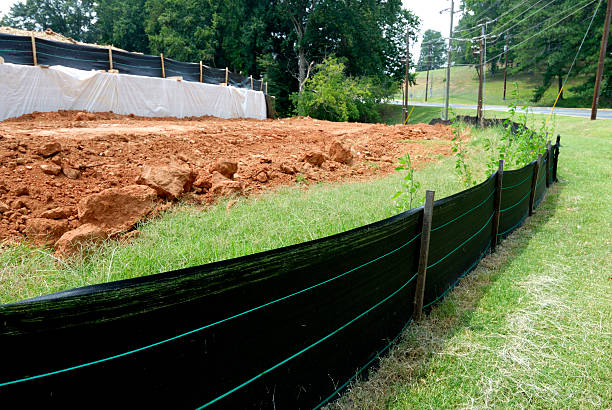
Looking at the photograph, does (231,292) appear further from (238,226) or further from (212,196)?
(212,196)

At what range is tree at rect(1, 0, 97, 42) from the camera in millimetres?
45906

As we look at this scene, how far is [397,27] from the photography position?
39.6 m

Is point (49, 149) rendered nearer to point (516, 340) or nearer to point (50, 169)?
point (50, 169)

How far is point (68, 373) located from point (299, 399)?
1.18m

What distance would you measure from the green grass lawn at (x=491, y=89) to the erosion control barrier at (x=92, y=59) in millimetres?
30749

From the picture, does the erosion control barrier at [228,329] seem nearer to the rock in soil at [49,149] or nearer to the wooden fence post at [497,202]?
the wooden fence post at [497,202]

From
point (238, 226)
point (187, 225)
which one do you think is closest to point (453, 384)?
point (238, 226)

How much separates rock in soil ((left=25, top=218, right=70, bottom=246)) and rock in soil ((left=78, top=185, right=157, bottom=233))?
250 mm

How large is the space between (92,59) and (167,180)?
426 inches

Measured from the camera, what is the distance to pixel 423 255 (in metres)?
3.06

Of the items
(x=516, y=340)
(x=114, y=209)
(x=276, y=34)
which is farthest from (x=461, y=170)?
(x=276, y=34)

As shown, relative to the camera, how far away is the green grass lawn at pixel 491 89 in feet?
145

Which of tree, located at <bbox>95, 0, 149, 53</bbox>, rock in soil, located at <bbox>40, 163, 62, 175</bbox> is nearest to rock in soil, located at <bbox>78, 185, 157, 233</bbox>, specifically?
rock in soil, located at <bbox>40, 163, 62, 175</bbox>

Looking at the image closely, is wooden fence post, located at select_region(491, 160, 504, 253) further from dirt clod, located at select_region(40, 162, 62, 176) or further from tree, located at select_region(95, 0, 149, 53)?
tree, located at select_region(95, 0, 149, 53)
